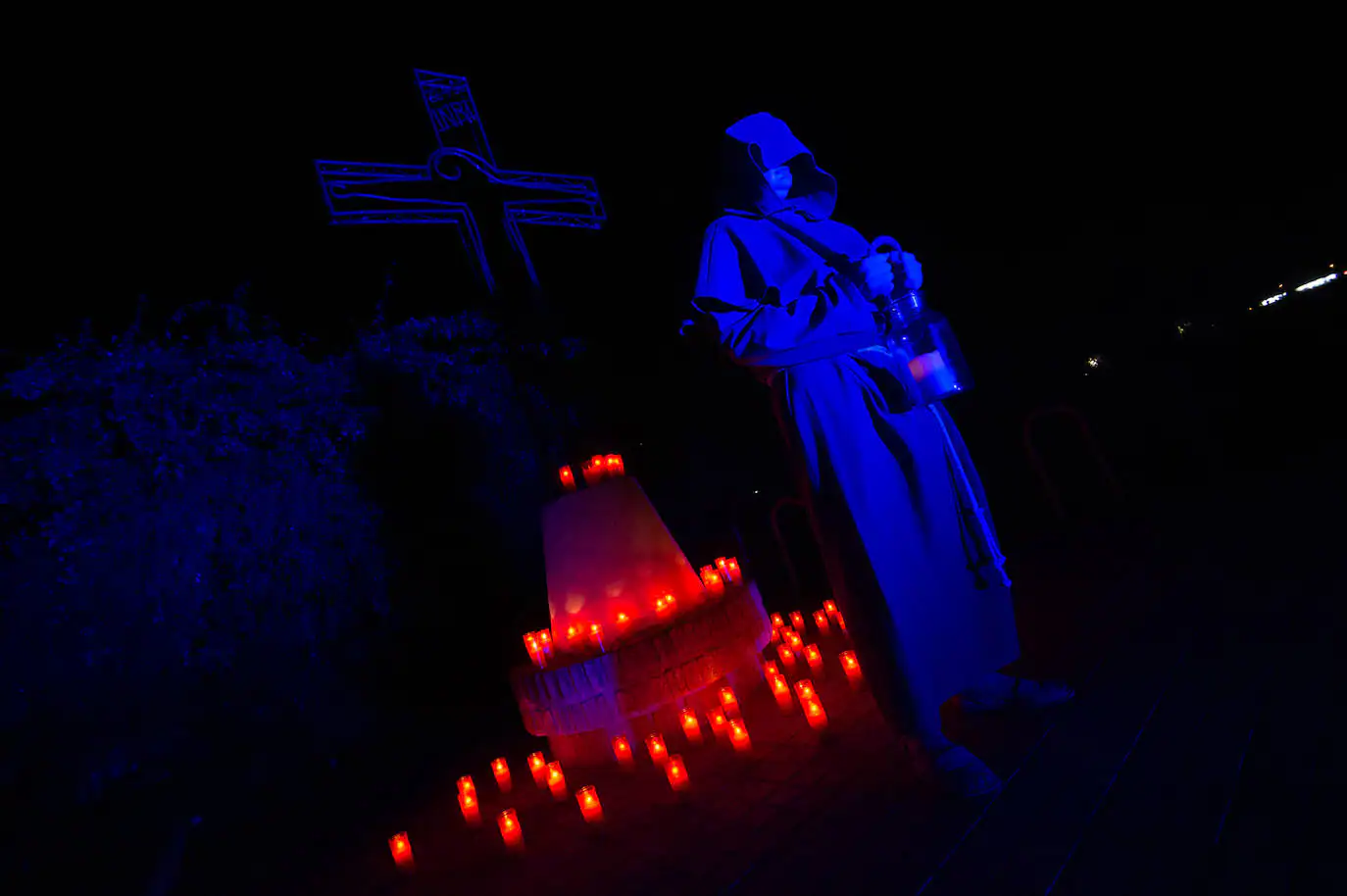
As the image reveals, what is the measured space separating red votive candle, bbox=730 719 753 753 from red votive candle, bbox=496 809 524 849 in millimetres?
1317

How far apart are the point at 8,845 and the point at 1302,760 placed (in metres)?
7.70

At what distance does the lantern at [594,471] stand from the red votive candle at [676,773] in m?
2.26

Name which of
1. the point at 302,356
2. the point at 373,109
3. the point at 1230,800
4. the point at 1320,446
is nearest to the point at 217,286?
the point at 302,356

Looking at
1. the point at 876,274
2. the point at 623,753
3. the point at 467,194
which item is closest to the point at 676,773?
the point at 623,753

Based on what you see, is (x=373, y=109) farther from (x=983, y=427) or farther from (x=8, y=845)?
(x=983, y=427)

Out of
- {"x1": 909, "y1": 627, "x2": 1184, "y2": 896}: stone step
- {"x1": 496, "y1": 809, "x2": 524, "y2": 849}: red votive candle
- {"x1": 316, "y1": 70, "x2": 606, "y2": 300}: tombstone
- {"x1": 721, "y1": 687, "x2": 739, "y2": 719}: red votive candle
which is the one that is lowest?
{"x1": 909, "y1": 627, "x2": 1184, "y2": 896}: stone step

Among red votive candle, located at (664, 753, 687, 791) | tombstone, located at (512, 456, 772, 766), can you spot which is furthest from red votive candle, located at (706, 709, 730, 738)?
red votive candle, located at (664, 753, 687, 791)

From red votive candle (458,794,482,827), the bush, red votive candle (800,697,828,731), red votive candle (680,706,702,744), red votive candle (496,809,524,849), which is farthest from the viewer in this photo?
the bush

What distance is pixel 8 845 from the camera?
15.8 ft

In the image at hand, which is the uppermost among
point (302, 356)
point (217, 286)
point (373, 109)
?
point (373, 109)

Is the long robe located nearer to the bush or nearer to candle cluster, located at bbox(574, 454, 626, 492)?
candle cluster, located at bbox(574, 454, 626, 492)

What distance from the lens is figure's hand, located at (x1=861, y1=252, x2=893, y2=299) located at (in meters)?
2.71

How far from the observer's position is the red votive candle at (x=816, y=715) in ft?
12.6

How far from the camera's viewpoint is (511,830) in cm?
356
